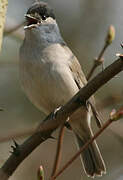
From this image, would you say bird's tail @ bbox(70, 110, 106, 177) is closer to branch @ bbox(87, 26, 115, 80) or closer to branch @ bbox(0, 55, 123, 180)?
branch @ bbox(0, 55, 123, 180)

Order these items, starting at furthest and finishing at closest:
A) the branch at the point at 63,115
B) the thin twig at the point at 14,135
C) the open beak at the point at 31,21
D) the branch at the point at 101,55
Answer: the open beak at the point at 31,21 < the branch at the point at 63,115 < the branch at the point at 101,55 < the thin twig at the point at 14,135

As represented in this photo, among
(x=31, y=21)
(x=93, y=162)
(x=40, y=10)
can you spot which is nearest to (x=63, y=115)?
(x=93, y=162)

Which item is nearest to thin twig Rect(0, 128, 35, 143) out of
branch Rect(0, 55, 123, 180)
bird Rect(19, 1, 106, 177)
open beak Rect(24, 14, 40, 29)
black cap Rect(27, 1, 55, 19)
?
branch Rect(0, 55, 123, 180)

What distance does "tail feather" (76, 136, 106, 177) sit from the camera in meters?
4.88

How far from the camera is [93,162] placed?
16.5ft

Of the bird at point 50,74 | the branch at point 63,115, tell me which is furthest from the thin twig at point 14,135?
the bird at point 50,74

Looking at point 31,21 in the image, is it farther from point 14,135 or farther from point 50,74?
point 14,135

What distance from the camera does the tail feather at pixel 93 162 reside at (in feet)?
16.0

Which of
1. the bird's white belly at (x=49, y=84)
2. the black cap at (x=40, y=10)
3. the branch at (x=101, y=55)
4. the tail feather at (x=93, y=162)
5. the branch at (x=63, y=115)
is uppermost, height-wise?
the branch at (x=101, y=55)

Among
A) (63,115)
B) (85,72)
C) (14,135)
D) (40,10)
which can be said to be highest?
(14,135)

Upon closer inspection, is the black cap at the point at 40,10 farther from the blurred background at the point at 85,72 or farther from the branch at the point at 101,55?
the branch at the point at 101,55

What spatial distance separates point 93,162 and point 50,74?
1270mm

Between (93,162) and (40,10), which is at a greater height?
(40,10)

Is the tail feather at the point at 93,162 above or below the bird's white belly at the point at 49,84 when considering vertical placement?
below
